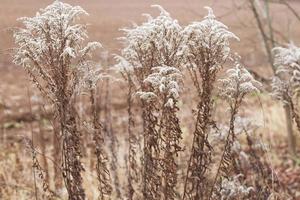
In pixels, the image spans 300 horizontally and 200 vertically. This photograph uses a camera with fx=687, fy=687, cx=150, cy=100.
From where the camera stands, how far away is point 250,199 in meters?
4.75

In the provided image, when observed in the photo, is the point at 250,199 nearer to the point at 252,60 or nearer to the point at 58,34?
the point at 58,34

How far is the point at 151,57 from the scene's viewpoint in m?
3.69

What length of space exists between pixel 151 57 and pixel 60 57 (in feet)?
1.67

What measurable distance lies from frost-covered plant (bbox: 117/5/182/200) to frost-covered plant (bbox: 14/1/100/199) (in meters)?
0.26

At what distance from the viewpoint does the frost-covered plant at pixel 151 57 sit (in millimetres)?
3559

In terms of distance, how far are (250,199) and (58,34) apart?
6.46ft

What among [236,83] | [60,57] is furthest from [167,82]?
[60,57]

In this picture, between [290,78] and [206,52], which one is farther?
[290,78]

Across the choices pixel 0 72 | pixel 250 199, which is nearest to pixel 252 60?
pixel 0 72

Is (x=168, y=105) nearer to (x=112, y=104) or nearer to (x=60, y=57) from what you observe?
(x=60, y=57)

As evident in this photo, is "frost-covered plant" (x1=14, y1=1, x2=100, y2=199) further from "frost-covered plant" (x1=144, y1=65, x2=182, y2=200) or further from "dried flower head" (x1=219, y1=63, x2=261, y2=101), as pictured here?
"dried flower head" (x1=219, y1=63, x2=261, y2=101)

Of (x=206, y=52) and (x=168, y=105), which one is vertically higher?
(x=206, y=52)

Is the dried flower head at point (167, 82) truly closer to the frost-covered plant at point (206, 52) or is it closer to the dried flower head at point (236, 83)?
the frost-covered plant at point (206, 52)

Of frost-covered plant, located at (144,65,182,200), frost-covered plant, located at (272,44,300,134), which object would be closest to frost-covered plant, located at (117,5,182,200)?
frost-covered plant, located at (144,65,182,200)
